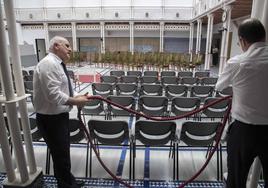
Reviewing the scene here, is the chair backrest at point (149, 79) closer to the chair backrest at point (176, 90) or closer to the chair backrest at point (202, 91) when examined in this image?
the chair backrest at point (176, 90)

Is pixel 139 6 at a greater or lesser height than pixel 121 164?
greater

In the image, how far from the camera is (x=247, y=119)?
5.77 feet

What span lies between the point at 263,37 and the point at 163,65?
12.3 m

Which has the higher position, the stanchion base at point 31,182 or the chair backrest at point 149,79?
the chair backrest at point 149,79

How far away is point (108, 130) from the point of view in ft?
9.97

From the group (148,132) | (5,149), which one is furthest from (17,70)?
(148,132)

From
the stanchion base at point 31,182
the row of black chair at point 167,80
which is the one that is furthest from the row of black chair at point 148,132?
the row of black chair at point 167,80

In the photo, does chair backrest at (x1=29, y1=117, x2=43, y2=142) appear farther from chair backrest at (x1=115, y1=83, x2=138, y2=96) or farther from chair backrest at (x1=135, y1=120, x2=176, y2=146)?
chair backrest at (x1=115, y1=83, x2=138, y2=96)

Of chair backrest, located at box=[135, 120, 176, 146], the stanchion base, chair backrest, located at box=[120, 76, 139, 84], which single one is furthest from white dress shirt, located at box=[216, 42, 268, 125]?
chair backrest, located at box=[120, 76, 139, 84]

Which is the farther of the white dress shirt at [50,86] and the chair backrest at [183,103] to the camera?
the chair backrest at [183,103]

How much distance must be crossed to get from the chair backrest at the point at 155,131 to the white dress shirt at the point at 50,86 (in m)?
1.13

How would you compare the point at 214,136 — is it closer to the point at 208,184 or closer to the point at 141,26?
the point at 208,184

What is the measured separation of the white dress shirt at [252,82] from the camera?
65.9 inches

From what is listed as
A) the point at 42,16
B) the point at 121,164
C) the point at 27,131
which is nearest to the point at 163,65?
the point at 121,164
